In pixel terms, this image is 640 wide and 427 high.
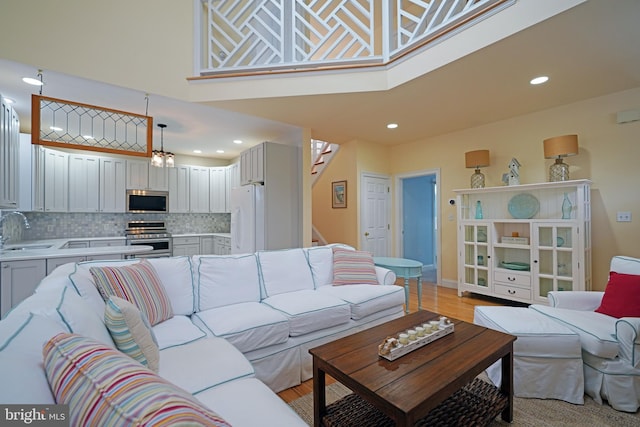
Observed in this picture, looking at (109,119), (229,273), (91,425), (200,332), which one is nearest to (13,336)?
(91,425)

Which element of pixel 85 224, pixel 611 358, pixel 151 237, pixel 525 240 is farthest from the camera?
pixel 151 237

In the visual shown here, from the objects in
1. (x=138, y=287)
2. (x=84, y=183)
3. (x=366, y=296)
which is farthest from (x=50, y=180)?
(x=366, y=296)

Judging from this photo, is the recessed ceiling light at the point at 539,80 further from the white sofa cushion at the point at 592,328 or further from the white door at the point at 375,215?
the white door at the point at 375,215

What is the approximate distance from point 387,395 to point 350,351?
1.23ft

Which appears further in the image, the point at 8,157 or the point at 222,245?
the point at 222,245

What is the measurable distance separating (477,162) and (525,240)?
1247 millimetres

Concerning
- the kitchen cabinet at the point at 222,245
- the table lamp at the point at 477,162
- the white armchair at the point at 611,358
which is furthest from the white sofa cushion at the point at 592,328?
the kitchen cabinet at the point at 222,245

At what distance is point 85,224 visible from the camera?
16.2ft

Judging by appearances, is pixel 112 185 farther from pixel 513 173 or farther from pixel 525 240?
pixel 525 240

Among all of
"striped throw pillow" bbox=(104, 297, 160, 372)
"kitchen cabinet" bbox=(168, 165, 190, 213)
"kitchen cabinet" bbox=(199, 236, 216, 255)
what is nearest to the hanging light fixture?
"kitchen cabinet" bbox=(168, 165, 190, 213)

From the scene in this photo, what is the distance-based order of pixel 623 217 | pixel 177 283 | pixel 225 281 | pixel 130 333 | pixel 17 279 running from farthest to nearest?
pixel 623 217 → pixel 17 279 → pixel 225 281 → pixel 177 283 → pixel 130 333

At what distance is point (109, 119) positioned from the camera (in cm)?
381

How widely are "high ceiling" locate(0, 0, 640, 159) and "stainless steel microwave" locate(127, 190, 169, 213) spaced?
3.76ft

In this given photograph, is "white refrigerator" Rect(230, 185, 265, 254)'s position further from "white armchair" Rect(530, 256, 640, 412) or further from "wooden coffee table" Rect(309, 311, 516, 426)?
"white armchair" Rect(530, 256, 640, 412)
